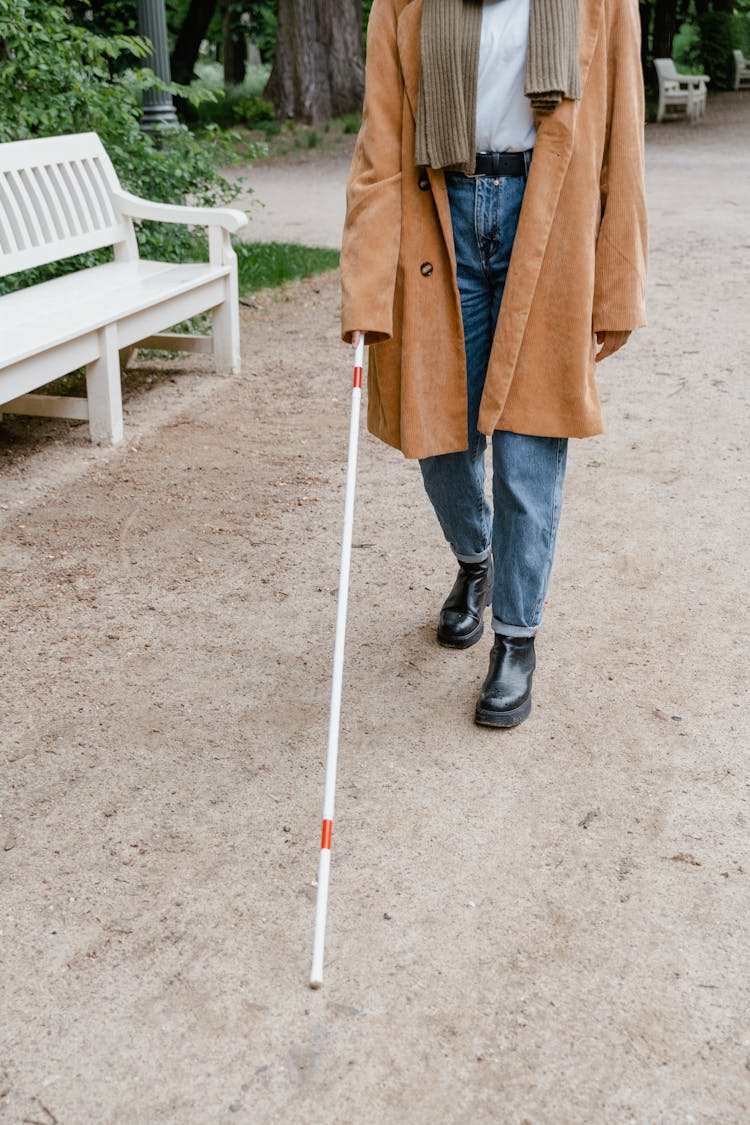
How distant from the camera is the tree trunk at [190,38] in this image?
2418cm

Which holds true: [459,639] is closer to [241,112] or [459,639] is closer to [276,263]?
[276,263]

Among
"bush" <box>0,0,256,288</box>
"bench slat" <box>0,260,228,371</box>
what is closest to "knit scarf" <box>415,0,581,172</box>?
"bench slat" <box>0,260,228,371</box>

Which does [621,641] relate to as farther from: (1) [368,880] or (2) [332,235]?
(2) [332,235]

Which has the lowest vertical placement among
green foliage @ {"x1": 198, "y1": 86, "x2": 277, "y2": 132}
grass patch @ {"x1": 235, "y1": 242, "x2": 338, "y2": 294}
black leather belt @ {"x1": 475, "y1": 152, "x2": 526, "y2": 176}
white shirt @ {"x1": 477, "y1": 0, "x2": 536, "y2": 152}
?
grass patch @ {"x1": 235, "y1": 242, "x2": 338, "y2": 294}

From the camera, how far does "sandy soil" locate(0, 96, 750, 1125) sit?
7.44 ft

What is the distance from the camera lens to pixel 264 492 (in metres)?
5.27

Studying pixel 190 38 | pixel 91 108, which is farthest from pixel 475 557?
pixel 190 38

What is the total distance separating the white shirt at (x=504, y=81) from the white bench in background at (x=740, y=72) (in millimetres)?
27145

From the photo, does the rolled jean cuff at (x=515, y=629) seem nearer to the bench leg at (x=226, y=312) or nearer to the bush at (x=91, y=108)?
the bench leg at (x=226, y=312)

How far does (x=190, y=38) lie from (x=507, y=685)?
23.8m

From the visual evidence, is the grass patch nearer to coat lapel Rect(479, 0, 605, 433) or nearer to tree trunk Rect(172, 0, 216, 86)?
coat lapel Rect(479, 0, 605, 433)

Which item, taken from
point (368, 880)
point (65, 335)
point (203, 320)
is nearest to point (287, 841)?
point (368, 880)

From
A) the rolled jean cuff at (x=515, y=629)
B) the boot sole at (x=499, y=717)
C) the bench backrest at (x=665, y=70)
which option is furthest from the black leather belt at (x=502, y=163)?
the bench backrest at (x=665, y=70)

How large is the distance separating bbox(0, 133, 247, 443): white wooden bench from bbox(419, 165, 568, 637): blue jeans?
2.13m
